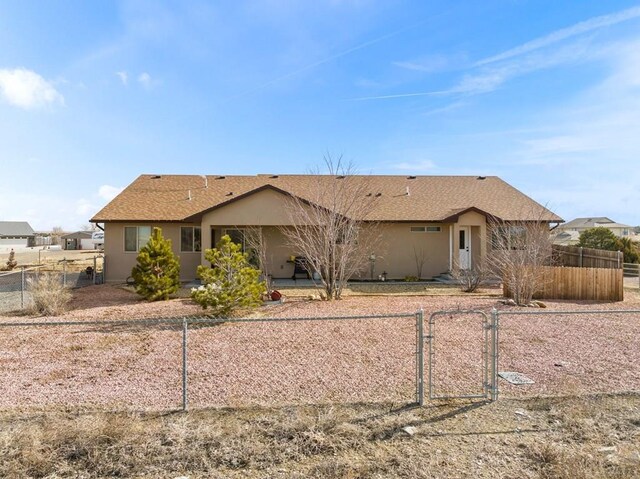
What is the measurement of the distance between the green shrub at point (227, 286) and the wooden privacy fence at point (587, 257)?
1456 centimetres

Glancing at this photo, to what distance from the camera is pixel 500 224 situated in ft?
55.5

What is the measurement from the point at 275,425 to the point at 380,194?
56.6ft

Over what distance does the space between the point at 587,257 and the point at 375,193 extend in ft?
34.6

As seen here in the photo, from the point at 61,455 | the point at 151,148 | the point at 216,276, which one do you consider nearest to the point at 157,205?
the point at 151,148

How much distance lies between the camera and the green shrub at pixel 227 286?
31.3 feet

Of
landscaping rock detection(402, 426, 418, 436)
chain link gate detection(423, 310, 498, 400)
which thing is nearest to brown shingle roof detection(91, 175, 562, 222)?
chain link gate detection(423, 310, 498, 400)

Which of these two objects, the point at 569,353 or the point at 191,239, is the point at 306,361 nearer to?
the point at 569,353

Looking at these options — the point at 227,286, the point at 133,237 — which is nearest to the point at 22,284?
the point at 133,237

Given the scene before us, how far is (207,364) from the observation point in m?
6.53

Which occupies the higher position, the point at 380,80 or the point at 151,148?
the point at 380,80

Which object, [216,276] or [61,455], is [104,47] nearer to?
[216,276]

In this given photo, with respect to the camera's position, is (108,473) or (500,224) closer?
(108,473)

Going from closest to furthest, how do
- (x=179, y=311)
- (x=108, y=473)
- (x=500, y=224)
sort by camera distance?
(x=108, y=473), (x=179, y=311), (x=500, y=224)

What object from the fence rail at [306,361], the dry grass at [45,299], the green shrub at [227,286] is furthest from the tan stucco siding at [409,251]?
the dry grass at [45,299]
